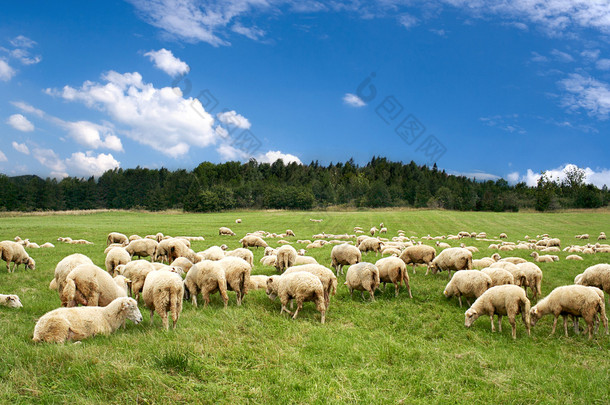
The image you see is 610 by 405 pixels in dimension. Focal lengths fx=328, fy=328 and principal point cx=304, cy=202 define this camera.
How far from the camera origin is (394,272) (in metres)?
12.3

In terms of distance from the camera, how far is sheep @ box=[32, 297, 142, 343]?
7.27 metres

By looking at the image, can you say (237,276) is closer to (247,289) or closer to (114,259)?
(247,289)

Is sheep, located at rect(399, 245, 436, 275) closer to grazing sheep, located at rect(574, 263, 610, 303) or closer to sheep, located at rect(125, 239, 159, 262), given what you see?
grazing sheep, located at rect(574, 263, 610, 303)

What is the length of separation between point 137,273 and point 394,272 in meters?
9.27

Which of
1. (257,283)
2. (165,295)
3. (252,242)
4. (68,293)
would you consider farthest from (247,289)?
(252,242)

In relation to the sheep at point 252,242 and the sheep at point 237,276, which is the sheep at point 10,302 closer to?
the sheep at point 237,276

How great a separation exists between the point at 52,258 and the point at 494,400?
24.2 meters

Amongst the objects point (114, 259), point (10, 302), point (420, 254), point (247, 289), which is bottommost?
point (10, 302)

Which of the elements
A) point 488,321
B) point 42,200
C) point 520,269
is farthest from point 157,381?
point 42,200

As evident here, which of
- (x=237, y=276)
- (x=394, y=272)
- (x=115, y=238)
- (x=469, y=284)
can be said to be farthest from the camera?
(x=115, y=238)

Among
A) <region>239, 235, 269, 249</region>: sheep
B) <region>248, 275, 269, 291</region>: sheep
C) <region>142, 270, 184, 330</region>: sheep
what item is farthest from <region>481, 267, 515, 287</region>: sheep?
<region>239, 235, 269, 249</region>: sheep

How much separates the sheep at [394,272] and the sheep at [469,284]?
5.22ft

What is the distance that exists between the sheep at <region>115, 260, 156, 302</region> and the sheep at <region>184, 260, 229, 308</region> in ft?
5.37

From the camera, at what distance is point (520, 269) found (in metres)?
12.9
